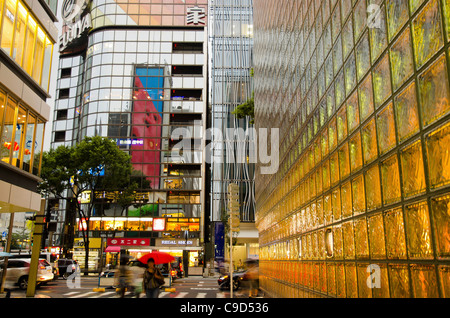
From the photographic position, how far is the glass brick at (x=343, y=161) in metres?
5.20

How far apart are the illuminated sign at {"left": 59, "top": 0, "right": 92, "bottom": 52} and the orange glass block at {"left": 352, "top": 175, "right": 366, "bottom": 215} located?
6878cm

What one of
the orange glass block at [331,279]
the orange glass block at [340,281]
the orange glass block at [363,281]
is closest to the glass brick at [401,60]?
the orange glass block at [363,281]

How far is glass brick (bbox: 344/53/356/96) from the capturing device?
16.6ft

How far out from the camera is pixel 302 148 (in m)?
8.16

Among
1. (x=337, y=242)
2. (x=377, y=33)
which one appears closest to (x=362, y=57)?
(x=377, y=33)

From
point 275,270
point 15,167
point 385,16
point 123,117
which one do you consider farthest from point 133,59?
point 385,16

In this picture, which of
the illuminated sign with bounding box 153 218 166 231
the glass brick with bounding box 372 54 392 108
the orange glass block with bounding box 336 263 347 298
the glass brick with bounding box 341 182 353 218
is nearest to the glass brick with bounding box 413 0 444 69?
the glass brick with bounding box 372 54 392 108

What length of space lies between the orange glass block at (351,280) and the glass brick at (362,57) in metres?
2.47

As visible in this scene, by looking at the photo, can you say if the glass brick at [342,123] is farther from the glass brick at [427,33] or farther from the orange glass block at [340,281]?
the glass brick at [427,33]

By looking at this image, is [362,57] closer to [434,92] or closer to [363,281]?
[434,92]

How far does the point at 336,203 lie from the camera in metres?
5.67

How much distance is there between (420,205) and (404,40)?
5.23ft

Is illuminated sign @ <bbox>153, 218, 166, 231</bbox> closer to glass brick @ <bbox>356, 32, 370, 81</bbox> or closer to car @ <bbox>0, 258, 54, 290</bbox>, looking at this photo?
car @ <bbox>0, 258, 54, 290</bbox>
